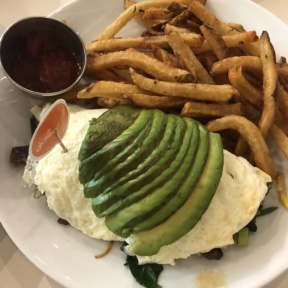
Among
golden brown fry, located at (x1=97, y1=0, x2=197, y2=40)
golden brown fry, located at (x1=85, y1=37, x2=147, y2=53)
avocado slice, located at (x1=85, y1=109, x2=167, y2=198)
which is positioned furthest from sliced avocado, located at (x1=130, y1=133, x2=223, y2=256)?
golden brown fry, located at (x1=97, y1=0, x2=197, y2=40)

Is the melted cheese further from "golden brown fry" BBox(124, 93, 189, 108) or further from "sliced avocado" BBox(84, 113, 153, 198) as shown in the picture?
"golden brown fry" BBox(124, 93, 189, 108)

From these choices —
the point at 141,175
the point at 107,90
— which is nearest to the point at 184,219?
the point at 141,175

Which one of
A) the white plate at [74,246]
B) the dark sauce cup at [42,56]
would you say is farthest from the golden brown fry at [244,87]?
the dark sauce cup at [42,56]

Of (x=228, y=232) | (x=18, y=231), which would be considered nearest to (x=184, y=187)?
(x=228, y=232)

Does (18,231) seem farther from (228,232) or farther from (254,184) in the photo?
(254,184)

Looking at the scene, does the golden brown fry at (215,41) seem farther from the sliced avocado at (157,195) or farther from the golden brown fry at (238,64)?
the sliced avocado at (157,195)
